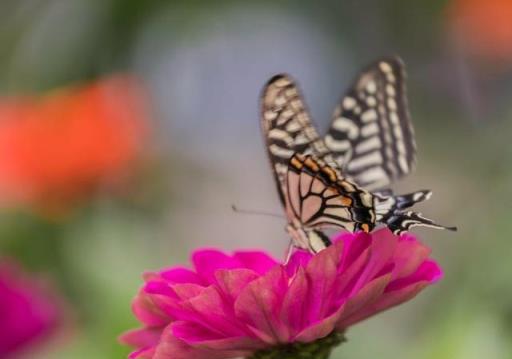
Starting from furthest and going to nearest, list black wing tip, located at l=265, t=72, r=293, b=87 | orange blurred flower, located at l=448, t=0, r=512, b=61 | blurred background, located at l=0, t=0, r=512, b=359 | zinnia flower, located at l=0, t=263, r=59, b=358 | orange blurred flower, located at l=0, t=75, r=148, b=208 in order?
orange blurred flower, located at l=448, t=0, r=512, b=61
orange blurred flower, located at l=0, t=75, r=148, b=208
blurred background, located at l=0, t=0, r=512, b=359
zinnia flower, located at l=0, t=263, r=59, b=358
black wing tip, located at l=265, t=72, r=293, b=87

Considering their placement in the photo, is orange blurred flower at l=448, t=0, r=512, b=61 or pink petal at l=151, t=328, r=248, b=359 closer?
pink petal at l=151, t=328, r=248, b=359

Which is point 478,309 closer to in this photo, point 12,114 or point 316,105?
point 12,114

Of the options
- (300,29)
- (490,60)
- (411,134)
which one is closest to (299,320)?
(411,134)

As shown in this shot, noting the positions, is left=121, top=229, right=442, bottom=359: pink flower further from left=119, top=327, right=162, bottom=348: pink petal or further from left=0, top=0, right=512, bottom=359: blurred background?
left=0, top=0, right=512, bottom=359: blurred background

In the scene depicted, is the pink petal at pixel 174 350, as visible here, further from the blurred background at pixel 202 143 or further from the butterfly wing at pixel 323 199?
the blurred background at pixel 202 143

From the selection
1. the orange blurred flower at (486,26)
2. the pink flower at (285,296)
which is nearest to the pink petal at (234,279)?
the pink flower at (285,296)

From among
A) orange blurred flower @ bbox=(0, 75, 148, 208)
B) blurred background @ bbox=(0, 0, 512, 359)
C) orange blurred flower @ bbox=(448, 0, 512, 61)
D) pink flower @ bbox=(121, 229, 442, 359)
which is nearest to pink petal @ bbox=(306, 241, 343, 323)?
pink flower @ bbox=(121, 229, 442, 359)

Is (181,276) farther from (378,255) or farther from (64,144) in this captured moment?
(64,144)

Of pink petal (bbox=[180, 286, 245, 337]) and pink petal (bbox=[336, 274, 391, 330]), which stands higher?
pink petal (bbox=[180, 286, 245, 337])
